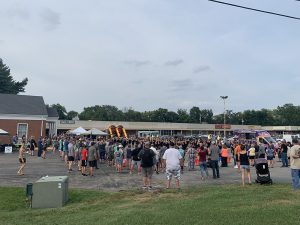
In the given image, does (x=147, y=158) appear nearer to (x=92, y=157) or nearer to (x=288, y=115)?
(x=92, y=157)

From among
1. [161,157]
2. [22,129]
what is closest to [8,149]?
[22,129]

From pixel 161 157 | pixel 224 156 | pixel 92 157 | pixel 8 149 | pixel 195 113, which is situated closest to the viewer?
pixel 92 157

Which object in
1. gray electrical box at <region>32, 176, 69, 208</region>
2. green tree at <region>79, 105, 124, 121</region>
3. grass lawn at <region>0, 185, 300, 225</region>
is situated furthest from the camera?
green tree at <region>79, 105, 124, 121</region>

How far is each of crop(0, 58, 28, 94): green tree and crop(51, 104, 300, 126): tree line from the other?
41009 millimetres

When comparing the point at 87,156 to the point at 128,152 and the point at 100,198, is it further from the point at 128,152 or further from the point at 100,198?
the point at 100,198

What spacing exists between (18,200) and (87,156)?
6310 millimetres

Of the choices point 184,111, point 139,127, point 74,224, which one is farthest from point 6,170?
point 184,111

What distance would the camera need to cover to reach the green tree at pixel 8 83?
77.9 m

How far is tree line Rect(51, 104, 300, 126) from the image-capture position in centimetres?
13012

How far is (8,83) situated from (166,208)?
3008 inches

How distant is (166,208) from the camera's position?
973 cm

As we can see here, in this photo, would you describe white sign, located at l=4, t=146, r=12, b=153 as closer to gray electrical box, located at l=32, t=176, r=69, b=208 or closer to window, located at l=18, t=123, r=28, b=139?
window, located at l=18, t=123, r=28, b=139

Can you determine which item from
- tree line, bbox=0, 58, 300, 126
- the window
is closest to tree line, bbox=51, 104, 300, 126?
tree line, bbox=0, 58, 300, 126

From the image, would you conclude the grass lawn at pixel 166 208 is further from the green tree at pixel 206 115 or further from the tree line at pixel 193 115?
the green tree at pixel 206 115
